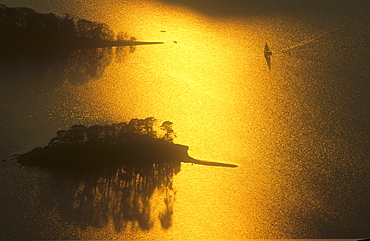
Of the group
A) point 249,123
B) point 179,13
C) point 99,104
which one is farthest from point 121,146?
point 179,13

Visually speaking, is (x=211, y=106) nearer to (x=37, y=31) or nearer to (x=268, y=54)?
(x=268, y=54)

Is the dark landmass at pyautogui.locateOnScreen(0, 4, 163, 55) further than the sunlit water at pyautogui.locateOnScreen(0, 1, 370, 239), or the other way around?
the dark landmass at pyautogui.locateOnScreen(0, 4, 163, 55)

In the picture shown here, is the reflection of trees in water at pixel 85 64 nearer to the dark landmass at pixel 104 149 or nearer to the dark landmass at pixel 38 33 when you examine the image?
the dark landmass at pixel 38 33


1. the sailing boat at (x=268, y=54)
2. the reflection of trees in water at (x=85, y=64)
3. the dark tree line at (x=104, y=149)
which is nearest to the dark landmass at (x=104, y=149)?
the dark tree line at (x=104, y=149)

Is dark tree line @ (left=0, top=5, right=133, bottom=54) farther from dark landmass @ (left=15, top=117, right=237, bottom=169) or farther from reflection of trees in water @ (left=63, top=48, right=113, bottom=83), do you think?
dark landmass @ (left=15, top=117, right=237, bottom=169)

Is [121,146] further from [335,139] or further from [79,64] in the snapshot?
[335,139]

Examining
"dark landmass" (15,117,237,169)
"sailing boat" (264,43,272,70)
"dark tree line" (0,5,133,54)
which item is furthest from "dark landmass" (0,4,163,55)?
"sailing boat" (264,43,272,70)

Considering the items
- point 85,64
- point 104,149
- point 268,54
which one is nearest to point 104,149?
point 104,149
